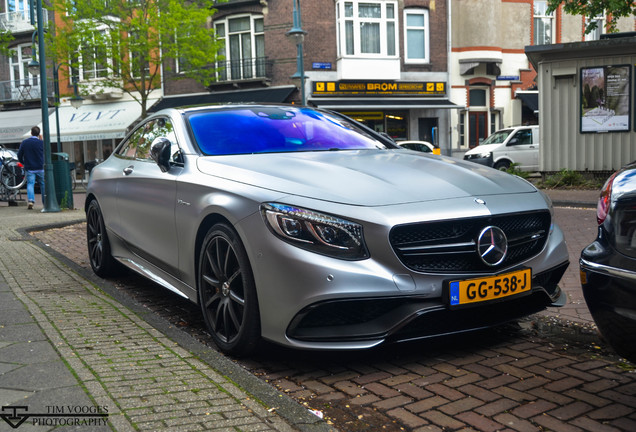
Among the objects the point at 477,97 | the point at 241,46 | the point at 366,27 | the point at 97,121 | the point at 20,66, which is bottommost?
the point at 97,121

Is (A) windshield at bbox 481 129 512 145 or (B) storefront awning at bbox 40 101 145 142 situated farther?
(B) storefront awning at bbox 40 101 145 142

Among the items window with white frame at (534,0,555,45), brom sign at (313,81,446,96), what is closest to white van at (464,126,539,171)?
brom sign at (313,81,446,96)

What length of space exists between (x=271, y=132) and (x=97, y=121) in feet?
91.9

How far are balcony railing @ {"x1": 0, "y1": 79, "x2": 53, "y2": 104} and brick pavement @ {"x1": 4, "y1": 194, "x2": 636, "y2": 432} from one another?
3402 cm

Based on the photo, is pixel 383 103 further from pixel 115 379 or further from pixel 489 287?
pixel 115 379

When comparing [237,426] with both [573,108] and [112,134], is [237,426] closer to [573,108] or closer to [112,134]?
[573,108]

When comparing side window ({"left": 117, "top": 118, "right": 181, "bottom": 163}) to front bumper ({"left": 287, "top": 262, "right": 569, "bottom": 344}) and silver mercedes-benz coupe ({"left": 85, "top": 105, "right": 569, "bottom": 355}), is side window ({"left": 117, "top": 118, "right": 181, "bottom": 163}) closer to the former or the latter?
silver mercedes-benz coupe ({"left": 85, "top": 105, "right": 569, "bottom": 355})

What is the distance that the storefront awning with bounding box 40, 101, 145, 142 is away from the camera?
2982 centimetres

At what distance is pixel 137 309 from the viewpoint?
4.89 meters

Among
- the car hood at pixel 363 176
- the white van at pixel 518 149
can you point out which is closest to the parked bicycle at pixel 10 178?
the white van at pixel 518 149

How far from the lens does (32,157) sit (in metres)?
15.9

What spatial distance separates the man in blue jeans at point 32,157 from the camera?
1573 cm

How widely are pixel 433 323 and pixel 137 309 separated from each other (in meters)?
2.38

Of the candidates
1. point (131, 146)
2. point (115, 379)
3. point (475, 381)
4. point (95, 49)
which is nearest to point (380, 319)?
point (475, 381)
